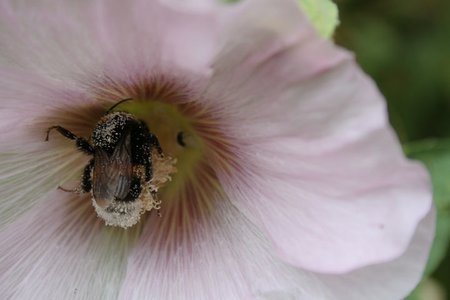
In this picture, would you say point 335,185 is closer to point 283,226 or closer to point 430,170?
point 283,226

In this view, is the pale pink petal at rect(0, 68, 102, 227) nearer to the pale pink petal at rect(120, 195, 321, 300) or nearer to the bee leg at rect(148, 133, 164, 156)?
the bee leg at rect(148, 133, 164, 156)

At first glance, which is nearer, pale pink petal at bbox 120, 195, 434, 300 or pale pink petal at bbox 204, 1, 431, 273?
pale pink petal at bbox 204, 1, 431, 273

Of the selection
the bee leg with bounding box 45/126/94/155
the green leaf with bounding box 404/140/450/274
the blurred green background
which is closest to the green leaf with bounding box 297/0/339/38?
the bee leg with bounding box 45/126/94/155

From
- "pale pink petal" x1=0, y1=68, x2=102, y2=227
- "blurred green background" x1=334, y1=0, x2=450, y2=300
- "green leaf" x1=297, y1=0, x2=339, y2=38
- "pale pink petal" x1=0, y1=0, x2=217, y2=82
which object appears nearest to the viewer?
"pale pink petal" x1=0, y1=0, x2=217, y2=82

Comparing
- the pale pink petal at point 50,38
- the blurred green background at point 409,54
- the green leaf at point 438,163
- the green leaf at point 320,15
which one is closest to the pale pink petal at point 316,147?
the green leaf at point 320,15

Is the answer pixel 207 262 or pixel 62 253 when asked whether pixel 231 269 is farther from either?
pixel 62 253

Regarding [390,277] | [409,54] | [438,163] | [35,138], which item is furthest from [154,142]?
[409,54]

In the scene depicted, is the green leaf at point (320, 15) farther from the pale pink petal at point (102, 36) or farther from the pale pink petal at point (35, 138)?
the pale pink petal at point (35, 138)
